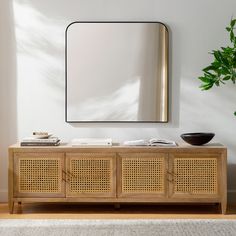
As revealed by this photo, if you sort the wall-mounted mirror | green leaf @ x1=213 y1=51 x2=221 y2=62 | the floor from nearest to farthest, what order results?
the floor, green leaf @ x1=213 y1=51 x2=221 y2=62, the wall-mounted mirror

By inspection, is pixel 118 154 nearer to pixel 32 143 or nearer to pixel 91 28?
pixel 32 143

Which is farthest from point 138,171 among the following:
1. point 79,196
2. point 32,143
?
point 32,143

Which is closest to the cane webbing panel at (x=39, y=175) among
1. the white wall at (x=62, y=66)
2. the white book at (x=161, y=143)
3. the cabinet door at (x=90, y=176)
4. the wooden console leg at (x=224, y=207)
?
the cabinet door at (x=90, y=176)

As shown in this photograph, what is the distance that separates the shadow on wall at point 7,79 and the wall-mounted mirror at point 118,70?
22.9 inches

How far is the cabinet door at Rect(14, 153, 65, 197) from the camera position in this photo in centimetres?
459

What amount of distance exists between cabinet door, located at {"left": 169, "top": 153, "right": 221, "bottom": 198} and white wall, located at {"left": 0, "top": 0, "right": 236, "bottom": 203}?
21.9 inches

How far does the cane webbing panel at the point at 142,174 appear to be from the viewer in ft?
15.0

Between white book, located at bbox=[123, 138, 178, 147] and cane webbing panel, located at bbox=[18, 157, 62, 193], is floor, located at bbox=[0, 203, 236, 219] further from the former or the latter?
white book, located at bbox=[123, 138, 178, 147]

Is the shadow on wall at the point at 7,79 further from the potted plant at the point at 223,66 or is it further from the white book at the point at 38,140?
the potted plant at the point at 223,66

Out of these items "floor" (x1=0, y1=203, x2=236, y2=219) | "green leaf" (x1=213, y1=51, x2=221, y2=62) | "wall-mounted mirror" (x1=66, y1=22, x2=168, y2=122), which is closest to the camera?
"floor" (x1=0, y1=203, x2=236, y2=219)

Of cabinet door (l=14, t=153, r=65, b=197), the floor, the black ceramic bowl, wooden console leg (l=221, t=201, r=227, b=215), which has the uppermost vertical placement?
the black ceramic bowl

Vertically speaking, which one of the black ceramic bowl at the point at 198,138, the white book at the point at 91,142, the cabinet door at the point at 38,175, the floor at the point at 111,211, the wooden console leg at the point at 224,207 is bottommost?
the floor at the point at 111,211

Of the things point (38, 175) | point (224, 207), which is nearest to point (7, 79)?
point (38, 175)

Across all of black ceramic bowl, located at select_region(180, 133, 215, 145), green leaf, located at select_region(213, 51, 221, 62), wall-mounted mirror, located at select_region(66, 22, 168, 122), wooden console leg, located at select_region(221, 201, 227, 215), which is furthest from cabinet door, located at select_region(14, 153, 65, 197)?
green leaf, located at select_region(213, 51, 221, 62)
